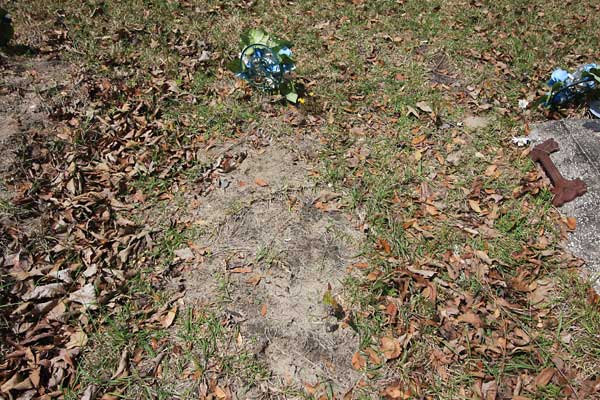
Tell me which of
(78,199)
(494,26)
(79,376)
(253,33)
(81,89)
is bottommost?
(79,376)

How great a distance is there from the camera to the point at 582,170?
3.25m

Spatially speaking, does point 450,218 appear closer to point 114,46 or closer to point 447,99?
point 447,99

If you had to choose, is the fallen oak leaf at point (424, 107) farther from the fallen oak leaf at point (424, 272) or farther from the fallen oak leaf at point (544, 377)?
the fallen oak leaf at point (544, 377)

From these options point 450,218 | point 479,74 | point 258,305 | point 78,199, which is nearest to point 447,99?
point 479,74

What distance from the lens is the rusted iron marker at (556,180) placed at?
3145 mm

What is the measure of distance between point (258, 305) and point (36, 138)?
225 centimetres

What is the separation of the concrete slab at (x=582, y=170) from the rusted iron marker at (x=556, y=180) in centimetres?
4

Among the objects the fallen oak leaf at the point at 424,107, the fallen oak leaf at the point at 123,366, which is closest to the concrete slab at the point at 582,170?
the fallen oak leaf at the point at 424,107

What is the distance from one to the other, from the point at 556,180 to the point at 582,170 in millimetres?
191

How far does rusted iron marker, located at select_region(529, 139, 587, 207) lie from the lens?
314cm

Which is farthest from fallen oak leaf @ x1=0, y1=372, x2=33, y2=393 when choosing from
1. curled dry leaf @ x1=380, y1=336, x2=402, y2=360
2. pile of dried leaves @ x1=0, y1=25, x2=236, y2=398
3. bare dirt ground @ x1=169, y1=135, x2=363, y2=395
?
curled dry leaf @ x1=380, y1=336, x2=402, y2=360

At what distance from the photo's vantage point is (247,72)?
4.02 m

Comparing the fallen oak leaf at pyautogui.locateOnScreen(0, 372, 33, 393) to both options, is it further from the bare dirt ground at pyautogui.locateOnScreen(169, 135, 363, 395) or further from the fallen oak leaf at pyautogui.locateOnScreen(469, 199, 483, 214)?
the fallen oak leaf at pyautogui.locateOnScreen(469, 199, 483, 214)

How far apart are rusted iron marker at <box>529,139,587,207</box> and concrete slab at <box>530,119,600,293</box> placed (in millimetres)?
41
